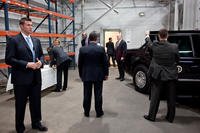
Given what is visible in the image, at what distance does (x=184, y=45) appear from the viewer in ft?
17.4

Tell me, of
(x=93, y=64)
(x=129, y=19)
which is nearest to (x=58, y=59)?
(x=93, y=64)

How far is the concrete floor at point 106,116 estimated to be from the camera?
4.02m

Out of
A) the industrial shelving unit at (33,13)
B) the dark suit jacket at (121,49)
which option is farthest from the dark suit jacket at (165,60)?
the industrial shelving unit at (33,13)

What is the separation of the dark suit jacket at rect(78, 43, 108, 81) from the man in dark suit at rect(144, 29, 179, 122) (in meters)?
0.96

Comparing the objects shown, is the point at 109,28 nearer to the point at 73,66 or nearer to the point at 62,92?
the point at 73,66

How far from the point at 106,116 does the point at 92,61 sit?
47.3 inches

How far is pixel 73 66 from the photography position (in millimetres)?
12039

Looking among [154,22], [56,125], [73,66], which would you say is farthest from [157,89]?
[154,22]

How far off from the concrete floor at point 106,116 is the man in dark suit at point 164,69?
1.32 feet

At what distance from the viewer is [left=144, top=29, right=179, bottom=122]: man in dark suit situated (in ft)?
13.6

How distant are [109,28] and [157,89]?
931 cm

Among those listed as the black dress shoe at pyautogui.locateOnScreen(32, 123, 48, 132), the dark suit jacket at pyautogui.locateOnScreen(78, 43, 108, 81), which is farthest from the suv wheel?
the black dress shoe at pyautogui.locateOnScreen(32, 123, 48, 132)

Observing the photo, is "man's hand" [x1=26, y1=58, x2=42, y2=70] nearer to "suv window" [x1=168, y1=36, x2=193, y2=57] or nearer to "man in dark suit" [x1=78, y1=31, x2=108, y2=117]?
"man in dark suit" [x1=78, y1=31, x2=108, y2=117]

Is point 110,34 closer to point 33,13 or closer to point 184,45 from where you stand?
point 33,13
